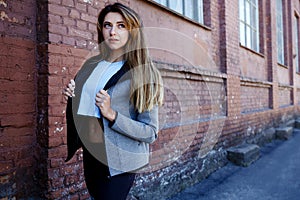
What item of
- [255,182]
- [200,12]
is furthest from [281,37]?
[255,182]

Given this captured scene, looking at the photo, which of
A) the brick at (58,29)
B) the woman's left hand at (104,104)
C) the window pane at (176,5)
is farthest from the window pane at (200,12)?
the woman's left hand at (104,104)

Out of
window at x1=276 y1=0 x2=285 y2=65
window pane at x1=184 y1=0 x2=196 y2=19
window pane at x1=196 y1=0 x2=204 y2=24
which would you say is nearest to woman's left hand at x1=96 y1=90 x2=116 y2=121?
window pane at x1=184 y1=0 x2=196 y2=19

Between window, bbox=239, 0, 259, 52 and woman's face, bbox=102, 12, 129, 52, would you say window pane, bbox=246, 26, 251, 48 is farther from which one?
woman's face, bbox=102, 12, 129, 52

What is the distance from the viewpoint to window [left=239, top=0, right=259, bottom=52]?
6.44 metres

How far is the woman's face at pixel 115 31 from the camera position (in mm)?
1301

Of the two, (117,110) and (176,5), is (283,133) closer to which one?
(176,5)

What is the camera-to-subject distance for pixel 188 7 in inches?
175

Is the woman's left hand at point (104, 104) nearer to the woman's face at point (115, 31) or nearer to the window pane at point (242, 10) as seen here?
the woman's face at point (115, 31)

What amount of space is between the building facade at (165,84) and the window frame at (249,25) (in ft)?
0.09

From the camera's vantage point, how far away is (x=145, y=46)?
1351mm

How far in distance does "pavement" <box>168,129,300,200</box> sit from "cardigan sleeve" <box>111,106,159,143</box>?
242 centimetres

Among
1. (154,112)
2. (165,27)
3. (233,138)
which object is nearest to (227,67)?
(233,138)

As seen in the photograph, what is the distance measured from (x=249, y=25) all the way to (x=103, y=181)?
672cm

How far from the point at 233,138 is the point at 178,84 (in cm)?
214
